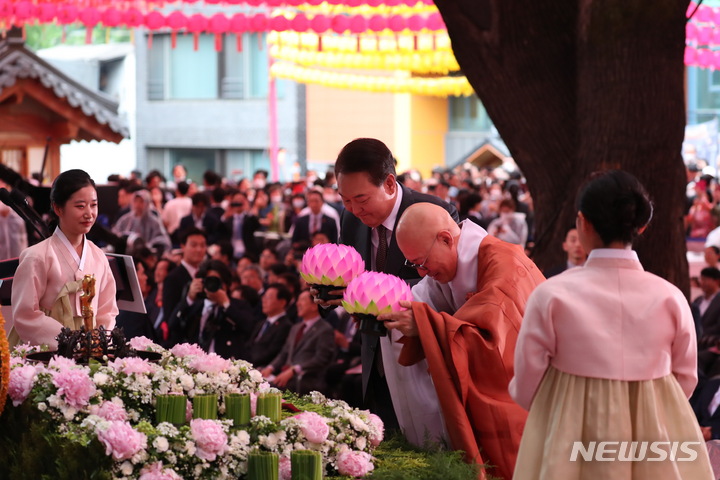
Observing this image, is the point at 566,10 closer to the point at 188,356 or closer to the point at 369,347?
the point at 369,347

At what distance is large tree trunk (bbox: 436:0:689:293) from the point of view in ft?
19.7

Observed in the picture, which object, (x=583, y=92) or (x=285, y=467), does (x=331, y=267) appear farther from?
(x=583, y=92)

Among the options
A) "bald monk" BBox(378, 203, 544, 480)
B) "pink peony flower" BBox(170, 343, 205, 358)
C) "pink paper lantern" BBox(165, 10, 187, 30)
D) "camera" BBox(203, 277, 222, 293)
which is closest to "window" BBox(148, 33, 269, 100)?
"pink paper lantern" BBox(165, 10, 187, 30)

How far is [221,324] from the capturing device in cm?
764

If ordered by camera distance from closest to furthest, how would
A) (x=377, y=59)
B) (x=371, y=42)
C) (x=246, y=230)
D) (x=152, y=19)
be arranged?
(x=246, y=230), (x=152, y=19), (x=371, y=42), (x=377, y=59)

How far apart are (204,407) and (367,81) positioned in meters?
21.6

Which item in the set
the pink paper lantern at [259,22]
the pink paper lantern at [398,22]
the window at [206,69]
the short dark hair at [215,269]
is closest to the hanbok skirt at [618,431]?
the short dark hair at [215,269]

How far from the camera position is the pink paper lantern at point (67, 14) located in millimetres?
15415

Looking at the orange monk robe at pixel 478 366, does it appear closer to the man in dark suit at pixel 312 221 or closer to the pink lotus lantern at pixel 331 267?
the pink lotus lantern at pixel 331 267

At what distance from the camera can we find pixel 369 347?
4207 mm

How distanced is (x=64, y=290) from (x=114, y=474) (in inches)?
49.6

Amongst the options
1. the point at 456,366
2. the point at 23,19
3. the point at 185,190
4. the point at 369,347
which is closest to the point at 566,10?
the point at 369,347

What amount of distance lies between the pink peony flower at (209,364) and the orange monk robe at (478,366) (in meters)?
0.64

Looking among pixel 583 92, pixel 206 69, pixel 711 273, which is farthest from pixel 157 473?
pixel 206 69
